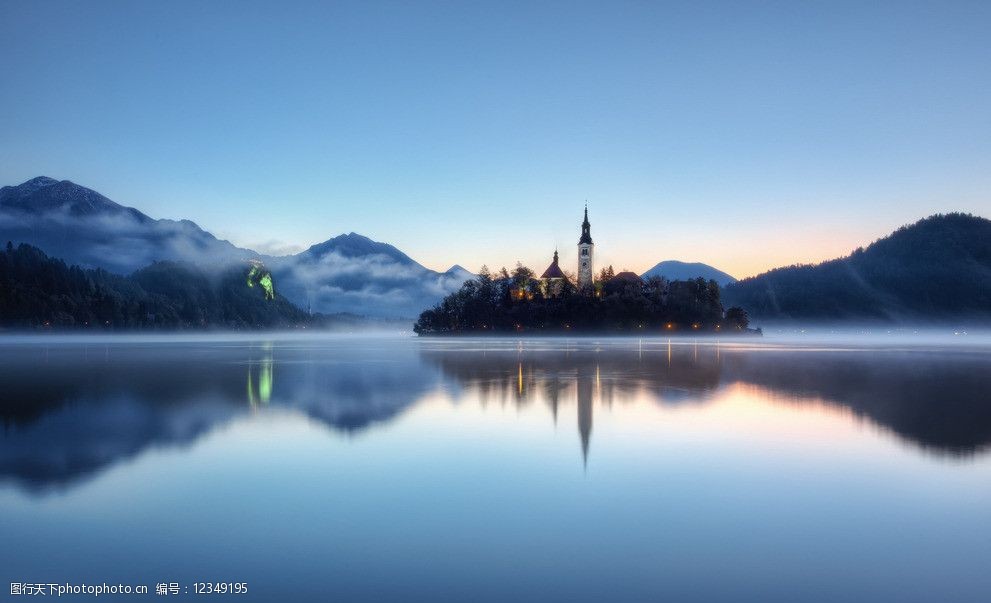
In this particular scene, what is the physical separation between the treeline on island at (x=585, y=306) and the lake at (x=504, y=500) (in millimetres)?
105234

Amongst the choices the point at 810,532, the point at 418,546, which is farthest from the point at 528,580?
the point at 810,532

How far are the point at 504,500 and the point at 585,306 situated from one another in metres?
119

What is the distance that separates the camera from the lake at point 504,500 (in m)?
6.23

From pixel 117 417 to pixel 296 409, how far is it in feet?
14.1

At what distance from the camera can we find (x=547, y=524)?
310 inches

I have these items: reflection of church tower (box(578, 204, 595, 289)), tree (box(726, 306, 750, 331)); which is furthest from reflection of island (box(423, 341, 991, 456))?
reflection of church tower (box(578, 204, 595, 289))

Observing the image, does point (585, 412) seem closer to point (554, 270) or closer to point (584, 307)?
point (584, 307)

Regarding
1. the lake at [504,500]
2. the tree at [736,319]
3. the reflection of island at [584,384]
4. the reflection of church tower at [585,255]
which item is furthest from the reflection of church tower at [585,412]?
the reflection of church tower at [585,255]

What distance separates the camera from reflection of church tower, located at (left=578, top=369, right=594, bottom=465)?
13477 millimetres

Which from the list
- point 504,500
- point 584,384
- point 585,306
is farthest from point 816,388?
point 585,306

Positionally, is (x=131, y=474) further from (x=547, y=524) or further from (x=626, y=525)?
(x=626, y=525)

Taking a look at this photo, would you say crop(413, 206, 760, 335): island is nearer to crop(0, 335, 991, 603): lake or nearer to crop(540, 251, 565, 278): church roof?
crop(540, 251, 565, 278): church roof

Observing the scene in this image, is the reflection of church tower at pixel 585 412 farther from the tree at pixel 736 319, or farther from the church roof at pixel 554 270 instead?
the church roof at pixel 554 270

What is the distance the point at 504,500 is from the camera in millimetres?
9086
